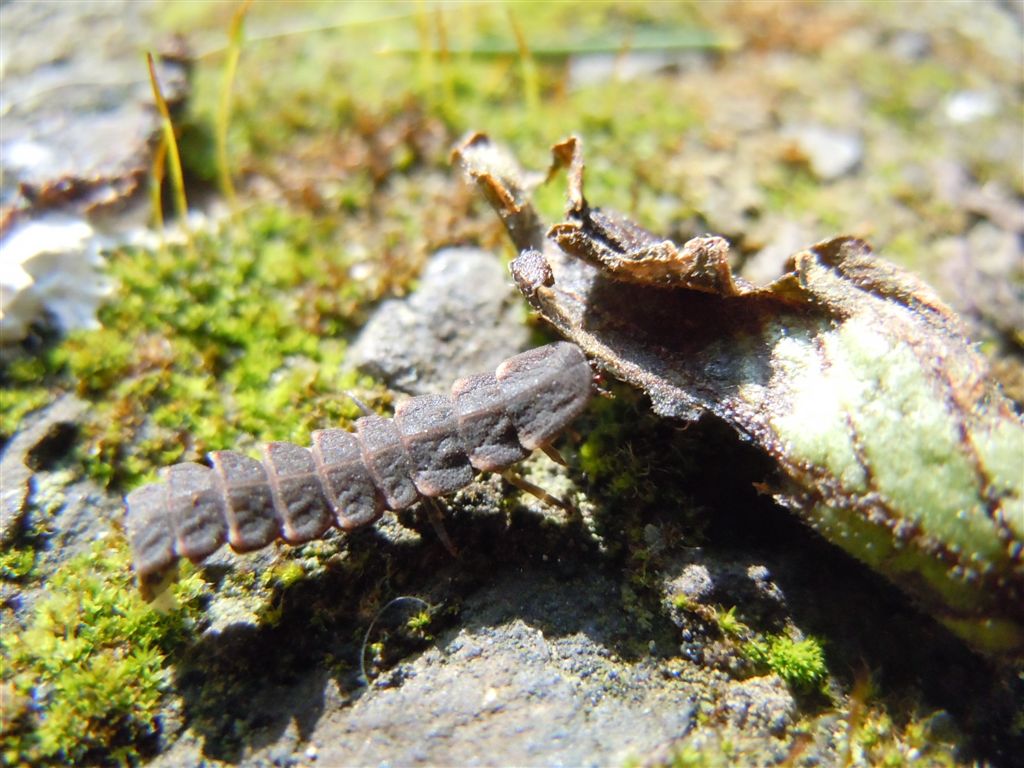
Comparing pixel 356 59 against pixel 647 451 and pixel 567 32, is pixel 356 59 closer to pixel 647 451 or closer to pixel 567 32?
pixel 567 32

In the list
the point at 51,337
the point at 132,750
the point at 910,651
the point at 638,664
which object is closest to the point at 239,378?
the point at 51,337

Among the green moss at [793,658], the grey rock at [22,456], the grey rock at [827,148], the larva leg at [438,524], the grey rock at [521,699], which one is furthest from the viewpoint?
the grey rock at [827,148]

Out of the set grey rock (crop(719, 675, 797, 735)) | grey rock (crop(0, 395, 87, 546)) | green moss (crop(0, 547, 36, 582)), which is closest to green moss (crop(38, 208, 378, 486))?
grey rock (crop(0, 395, 87, 546))

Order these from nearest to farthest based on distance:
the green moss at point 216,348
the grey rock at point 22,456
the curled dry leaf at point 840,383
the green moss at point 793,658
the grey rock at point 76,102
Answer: the curled dry leaf at point 840,383
the green moss at point 793,658
the grey rock at point 22,456
the green moss at point 216,348
the grey rock at point 76,102

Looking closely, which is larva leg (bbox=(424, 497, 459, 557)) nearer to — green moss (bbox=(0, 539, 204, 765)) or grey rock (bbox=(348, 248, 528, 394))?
grey rock (bbox=(348, 248, 528, 394))

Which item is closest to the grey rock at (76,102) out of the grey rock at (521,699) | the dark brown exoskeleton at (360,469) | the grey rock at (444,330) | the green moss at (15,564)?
the grey rock at (444,330)

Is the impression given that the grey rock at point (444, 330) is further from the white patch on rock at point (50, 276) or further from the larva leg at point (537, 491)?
the white patch on rock at point (50, 276)

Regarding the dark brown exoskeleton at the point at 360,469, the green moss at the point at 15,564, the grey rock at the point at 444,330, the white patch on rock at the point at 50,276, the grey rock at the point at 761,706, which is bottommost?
the grey rock at the point at 761,706
